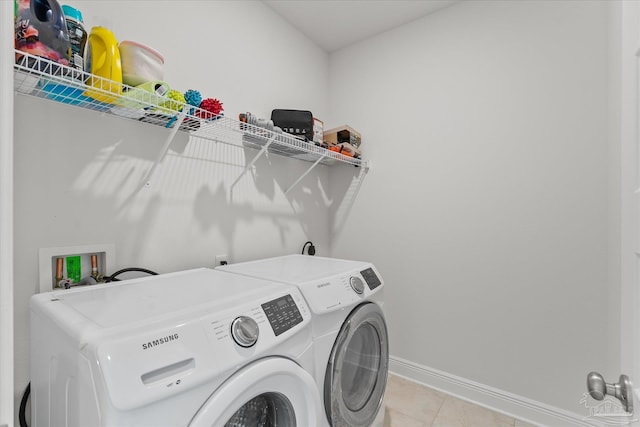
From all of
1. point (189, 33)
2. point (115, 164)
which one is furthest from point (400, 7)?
point (115, 164)

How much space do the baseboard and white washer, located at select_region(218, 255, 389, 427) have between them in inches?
28.2

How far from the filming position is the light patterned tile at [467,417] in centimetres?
169

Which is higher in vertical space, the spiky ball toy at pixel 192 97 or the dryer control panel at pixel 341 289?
the spiky ball toy at pixel 192 97

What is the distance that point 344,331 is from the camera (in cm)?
123

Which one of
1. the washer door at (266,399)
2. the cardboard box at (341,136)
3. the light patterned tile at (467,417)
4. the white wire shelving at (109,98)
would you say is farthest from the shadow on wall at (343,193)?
the washer door at (266,399)

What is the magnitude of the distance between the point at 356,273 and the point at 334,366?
44 cm

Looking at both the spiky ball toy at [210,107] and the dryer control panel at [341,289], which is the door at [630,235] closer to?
the dryer control panel at [341,289]

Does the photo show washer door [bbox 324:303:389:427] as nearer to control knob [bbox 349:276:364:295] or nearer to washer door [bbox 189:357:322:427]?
control knob [bbox 349:276:364:295]

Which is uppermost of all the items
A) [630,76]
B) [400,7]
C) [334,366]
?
[400,7]

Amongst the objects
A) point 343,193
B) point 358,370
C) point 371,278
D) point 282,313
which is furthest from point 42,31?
point 343,193

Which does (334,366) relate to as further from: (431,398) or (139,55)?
(139,55)

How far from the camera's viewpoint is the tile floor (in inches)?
66.6

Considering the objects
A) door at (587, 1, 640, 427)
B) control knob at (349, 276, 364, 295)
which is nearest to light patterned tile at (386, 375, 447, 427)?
control knob at (349, 276, 364, 295)

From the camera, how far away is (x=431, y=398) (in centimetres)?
192
